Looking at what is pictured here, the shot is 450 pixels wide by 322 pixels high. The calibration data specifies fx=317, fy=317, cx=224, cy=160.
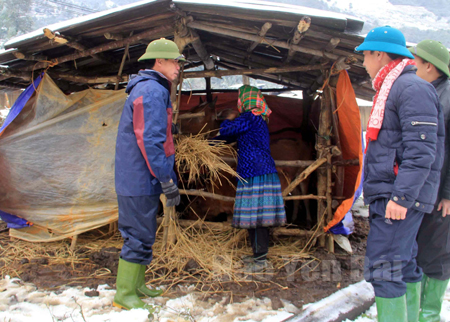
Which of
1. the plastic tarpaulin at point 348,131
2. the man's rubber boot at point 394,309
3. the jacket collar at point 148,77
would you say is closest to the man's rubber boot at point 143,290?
the jacket collar at point 148,77

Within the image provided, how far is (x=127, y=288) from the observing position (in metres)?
2.56

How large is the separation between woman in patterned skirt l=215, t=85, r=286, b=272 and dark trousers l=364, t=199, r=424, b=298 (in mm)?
1455

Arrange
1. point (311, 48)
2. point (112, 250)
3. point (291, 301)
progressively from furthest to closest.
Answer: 1. point (112, 250)
2. point (311, 48)
3. point (291, 301)

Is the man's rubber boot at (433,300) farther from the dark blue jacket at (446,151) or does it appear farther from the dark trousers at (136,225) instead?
the dark trousers at (136,225)

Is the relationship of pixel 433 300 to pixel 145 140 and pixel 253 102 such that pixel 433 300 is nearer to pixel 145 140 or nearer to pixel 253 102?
pixel 253 102

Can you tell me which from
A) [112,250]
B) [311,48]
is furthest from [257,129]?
[112,250]

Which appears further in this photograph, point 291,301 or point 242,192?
point 242,192

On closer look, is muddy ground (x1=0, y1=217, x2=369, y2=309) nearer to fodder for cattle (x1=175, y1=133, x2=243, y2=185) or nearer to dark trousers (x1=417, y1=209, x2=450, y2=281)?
dark trousers (x1=417, y1=209, x2=450, y2=281)

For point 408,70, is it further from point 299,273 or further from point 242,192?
point 299,273

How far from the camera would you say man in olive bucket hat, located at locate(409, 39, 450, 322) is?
7.41 feet

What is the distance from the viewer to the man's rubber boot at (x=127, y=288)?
2.54 m

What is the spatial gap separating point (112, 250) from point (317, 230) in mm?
2413

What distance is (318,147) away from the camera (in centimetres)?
377

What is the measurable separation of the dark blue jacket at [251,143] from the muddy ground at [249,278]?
1096 mm
